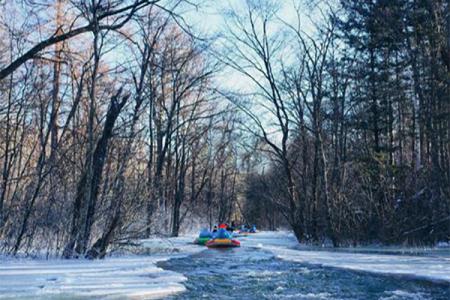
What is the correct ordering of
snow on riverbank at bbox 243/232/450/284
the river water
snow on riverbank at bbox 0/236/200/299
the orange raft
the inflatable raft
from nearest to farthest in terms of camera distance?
snow on riverbank at bbox 0/236/200/299 < the river water < snow on riverbank at bbox 243/232/450/284 < the orange raft < the inflatable raft

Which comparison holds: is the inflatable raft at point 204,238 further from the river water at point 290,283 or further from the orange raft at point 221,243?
the river water at point 290,283

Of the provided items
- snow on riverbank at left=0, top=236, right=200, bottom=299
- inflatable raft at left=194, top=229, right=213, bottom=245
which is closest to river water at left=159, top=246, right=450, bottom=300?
snow on riverbank at left=0, top=236, right=200, bottom=299

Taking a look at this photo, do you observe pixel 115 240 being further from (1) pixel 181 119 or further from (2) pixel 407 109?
(1) pixel 181 119

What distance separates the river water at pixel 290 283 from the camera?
8.20 metres

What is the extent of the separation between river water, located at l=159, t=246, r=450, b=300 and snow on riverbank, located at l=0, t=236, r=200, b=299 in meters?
0.58

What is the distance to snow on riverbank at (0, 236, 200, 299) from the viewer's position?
7.23 m

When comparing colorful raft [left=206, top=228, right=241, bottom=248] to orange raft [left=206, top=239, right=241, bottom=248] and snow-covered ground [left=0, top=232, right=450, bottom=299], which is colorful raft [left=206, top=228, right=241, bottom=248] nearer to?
orange raft [left=206, top=239, right=241, bottom=248]

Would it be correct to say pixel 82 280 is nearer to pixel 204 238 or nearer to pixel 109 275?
pixel 109 275

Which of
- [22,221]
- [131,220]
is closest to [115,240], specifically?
[131,220]

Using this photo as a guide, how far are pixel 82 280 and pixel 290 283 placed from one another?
4.08m

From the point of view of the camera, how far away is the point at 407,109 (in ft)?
78.7

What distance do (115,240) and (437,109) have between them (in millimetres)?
14193

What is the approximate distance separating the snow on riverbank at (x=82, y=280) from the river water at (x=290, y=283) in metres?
0.58

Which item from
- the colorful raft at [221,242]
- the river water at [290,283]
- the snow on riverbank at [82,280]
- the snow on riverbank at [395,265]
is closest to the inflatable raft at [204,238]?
the colorful raft at [221,242]
